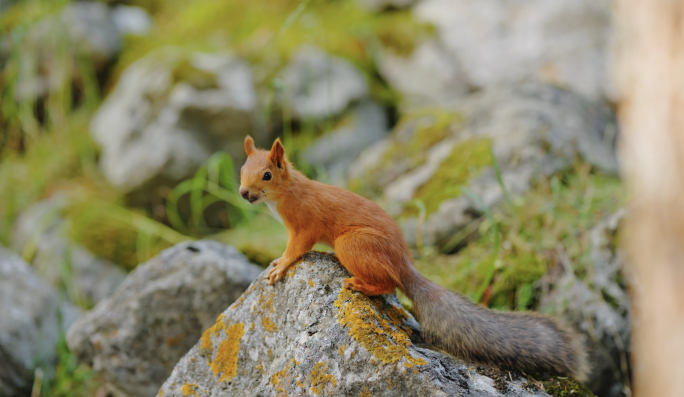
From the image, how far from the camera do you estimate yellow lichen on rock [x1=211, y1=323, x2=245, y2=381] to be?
A: 7.35 feet

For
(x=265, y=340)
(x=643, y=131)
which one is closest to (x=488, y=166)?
(x=643, y=131)

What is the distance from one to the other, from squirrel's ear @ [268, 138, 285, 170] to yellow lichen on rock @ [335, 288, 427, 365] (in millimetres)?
608

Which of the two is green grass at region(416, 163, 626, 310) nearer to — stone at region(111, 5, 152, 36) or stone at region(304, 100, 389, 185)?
stone at region(304, 100, 389, 185)

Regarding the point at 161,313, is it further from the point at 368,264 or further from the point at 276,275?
the point at 368,264

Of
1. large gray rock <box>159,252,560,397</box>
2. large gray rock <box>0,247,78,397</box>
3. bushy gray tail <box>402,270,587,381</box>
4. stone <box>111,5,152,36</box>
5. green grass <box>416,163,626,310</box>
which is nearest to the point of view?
large gray rock <box>159,252,560,397</box>

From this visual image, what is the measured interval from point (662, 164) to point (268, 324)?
178 cm

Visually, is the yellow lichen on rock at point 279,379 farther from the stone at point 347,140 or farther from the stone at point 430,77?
the stone at point 430,77

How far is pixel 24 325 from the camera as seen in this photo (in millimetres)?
3547

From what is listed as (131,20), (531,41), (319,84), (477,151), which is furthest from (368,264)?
(131,20)

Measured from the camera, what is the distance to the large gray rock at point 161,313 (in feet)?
9.52

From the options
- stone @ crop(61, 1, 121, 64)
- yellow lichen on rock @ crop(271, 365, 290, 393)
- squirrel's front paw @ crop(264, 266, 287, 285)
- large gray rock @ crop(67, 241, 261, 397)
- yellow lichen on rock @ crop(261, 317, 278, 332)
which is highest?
stone @ crop(61, 1, 121, 64)

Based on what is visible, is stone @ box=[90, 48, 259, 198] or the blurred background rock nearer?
the blurred background rock

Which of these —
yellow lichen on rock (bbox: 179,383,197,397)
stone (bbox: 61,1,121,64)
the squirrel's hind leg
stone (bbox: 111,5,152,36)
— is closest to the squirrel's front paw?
the squirrel's hind leg

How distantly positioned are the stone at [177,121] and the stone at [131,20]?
1910mm
